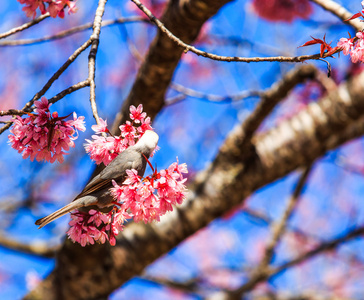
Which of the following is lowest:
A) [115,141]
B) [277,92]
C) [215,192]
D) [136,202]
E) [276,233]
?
[136,202]

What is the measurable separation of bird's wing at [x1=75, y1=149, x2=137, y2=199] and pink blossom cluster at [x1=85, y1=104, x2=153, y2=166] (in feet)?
0.20

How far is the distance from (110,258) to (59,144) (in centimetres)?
162

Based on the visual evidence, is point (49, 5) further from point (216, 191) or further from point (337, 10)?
point (216, 191)

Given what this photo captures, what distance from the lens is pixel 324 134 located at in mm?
2650

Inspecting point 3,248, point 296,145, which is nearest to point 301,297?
point 296,145

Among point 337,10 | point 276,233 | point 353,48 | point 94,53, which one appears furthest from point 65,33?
point 276,233

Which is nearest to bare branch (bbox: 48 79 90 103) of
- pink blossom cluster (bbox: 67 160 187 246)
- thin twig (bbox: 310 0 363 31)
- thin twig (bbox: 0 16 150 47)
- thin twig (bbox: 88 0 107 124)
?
thin twig (bbox: 88 0 107 124)

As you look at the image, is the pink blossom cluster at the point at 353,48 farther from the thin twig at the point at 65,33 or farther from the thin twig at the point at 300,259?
the thin twig at the point at 300,259

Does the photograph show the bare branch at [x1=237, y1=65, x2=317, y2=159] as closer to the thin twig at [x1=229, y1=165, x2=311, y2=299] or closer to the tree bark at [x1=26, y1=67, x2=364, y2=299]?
the tree bark at [x1=26, y1=67, x2=364, y2=299]

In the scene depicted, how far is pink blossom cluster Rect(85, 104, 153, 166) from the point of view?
3.78 ft

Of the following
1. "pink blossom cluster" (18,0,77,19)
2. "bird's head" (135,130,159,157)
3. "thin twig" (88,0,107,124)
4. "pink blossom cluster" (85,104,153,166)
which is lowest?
"bird's head" (135,130,159,157)

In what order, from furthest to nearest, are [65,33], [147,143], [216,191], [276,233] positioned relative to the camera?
[276,233] < [216,191] < [65,33] < [147,143]

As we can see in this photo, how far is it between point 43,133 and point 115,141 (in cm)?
21

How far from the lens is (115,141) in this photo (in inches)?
46.4
